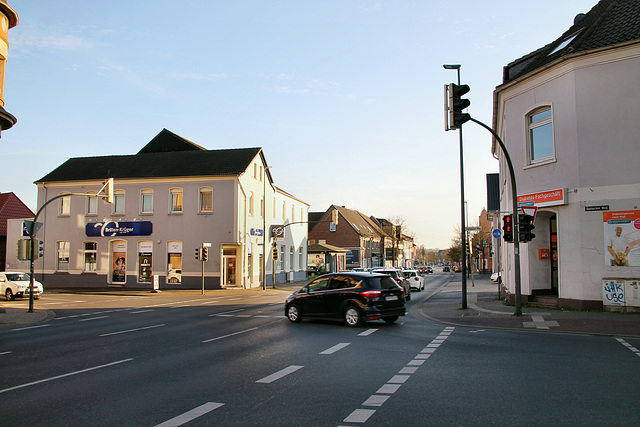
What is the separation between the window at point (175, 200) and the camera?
38281mm

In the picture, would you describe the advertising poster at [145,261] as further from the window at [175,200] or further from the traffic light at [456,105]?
the traffic light at [456,105]

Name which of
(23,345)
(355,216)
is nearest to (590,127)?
(23,345)

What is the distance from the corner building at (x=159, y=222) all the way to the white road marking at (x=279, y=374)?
2829cm

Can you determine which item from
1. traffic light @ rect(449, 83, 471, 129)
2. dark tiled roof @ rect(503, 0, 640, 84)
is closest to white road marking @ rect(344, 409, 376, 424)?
traffic light @ rect(449, 83, 471, 129)

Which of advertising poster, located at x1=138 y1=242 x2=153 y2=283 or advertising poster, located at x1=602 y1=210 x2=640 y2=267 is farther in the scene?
advertising poster, located at x1=138 y1=242 x2=153 y2=283

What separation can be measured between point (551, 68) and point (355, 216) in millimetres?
72277

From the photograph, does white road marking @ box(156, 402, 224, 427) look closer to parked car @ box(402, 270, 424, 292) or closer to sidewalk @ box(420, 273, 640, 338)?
sidewalk @ box(420, 273, 640, 338)

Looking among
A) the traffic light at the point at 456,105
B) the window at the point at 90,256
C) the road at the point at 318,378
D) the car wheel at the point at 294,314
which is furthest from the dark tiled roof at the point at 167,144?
the traffic light at the point at 456,105

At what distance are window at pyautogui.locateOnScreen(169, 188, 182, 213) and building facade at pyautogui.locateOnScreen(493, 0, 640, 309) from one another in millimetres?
27280

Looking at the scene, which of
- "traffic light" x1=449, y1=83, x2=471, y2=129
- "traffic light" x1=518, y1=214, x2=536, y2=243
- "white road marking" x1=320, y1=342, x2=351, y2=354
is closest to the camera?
"white road marking" x1=320, y1=342, x2=351, y2=354

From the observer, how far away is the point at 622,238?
52.3 ft

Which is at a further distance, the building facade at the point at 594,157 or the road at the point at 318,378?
the building facade at the point at 594,157

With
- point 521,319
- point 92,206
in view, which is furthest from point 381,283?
point 92,206

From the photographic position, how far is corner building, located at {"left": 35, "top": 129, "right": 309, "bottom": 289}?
37250mm
